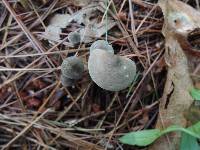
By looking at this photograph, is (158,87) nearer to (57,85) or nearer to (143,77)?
(143,77)

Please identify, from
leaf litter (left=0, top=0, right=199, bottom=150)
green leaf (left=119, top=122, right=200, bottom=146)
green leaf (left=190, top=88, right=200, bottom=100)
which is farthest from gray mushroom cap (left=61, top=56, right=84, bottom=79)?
green leaf (left=190, top=88, right=200, bottom=100)

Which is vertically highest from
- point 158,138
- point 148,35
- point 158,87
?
point 148,35

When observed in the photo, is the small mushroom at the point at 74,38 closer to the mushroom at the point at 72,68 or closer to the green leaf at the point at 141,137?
the mushroom at the point at 72,68

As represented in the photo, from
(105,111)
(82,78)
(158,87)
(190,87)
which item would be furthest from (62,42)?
(190,87)

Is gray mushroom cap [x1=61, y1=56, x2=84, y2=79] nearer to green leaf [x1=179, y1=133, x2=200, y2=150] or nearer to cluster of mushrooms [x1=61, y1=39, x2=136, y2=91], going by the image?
cluster of mushrooms [x1=61, y1=39, x2=136, y2=91]

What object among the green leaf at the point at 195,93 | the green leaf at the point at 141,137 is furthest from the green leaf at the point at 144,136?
the green leaf at the point at 195,93

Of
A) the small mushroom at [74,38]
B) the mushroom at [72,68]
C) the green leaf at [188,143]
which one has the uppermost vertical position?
the small mushroom at [74,38]

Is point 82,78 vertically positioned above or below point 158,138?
above
